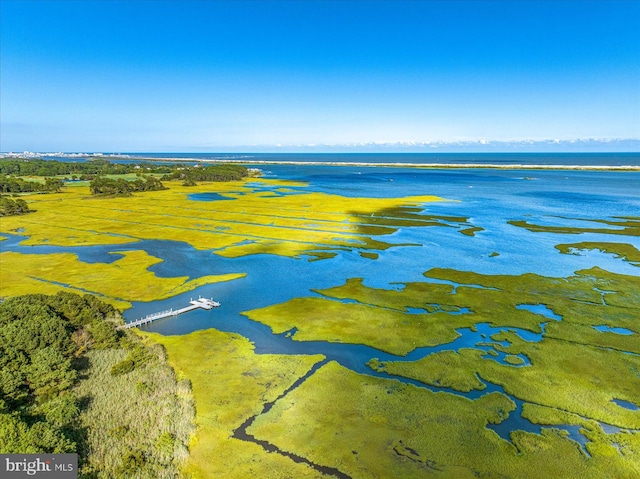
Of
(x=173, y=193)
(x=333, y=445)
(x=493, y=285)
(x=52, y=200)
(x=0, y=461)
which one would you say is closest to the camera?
(x=0, y=461)

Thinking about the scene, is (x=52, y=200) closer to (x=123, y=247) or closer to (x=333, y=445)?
(x=123, y=247)

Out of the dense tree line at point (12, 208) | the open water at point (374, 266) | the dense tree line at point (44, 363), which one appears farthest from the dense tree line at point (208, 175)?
the dense tree line at point (44, 363)

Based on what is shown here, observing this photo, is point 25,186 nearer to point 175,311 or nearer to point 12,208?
point 12,208

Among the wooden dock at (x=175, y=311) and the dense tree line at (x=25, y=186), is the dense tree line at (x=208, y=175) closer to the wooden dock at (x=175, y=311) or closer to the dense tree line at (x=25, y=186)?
the dense tree line at (x=25, y=186)

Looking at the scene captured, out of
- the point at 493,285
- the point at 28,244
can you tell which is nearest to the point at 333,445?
the point at 493,285

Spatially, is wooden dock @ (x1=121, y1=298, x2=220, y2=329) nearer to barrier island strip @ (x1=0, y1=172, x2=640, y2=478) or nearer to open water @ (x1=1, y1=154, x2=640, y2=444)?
open water @ (x1=1, y1=154, x2=640, y2=444)

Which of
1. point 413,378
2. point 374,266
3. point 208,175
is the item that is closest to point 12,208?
point 374,266
